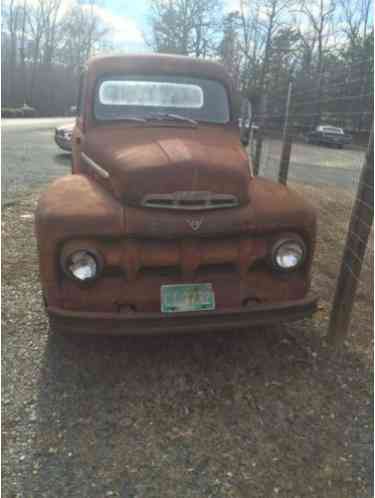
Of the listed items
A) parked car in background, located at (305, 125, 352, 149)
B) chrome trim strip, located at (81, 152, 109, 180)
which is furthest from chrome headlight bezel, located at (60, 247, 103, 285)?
parked car in background, located at (305, 125, 352, 149)

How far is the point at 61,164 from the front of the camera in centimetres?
1199

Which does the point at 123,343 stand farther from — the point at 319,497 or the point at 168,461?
the point at 319,497

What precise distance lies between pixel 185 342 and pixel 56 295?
3.74 ft

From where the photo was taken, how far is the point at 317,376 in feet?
10.4

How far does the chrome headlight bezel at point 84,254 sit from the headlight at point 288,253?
1158 mm

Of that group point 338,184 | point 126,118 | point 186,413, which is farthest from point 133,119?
point 338,184

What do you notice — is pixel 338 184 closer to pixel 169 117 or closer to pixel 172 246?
pixel 169 117

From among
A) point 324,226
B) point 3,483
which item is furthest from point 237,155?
point 324,226

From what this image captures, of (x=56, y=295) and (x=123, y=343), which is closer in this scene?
(x=56, y=295)

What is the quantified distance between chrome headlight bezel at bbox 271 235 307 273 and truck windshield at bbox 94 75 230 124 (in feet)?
5.79

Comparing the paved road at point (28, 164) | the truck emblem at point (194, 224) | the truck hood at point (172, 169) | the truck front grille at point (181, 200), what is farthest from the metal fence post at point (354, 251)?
the paved road at point (28, 164)

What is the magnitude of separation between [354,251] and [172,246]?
1402 mm

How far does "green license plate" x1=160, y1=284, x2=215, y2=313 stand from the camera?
113 inches

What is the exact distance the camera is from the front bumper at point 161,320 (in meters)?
2.78
